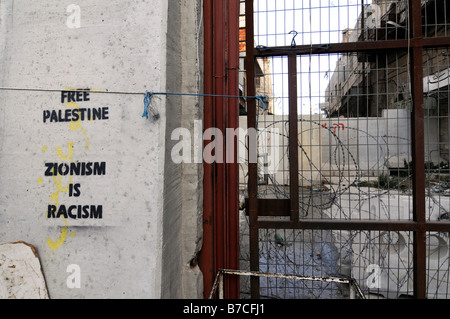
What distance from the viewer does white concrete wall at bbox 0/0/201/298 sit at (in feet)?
5.42

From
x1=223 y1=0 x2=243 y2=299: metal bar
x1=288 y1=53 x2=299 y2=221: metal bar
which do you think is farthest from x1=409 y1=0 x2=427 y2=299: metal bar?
x1=223 y1=0 x2=243 y2=299: metal bar

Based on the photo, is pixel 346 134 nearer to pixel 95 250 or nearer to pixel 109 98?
pixel 109 98

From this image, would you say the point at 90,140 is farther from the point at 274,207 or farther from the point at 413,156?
the point at 413,156

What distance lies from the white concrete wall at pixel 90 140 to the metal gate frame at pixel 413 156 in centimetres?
74

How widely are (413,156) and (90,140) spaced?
246 cm

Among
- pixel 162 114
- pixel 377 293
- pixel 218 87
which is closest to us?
pixel 162 114

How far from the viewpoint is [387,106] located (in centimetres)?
238

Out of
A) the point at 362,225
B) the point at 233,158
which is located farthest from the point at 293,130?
the point at 362,225

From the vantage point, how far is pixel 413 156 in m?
1.86

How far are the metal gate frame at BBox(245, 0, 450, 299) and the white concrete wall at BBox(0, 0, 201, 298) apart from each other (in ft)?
2.44

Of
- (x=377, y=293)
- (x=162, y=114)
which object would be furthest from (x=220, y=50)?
(x=377, y=293)

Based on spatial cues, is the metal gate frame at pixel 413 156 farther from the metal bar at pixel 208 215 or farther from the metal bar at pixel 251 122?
the metal bar at pixel 208 215

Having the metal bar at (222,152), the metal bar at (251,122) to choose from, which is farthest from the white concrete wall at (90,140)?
the metal bar at (251,122)
